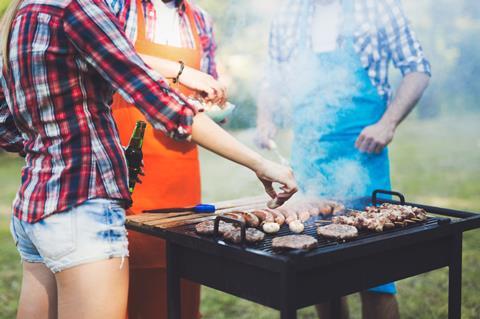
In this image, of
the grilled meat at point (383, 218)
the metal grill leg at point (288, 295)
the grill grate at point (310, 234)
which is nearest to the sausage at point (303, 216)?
the grill grate at point (310, 234)

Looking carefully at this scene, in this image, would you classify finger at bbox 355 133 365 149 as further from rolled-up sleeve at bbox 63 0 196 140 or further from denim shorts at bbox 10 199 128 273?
denim shorts at bbox 10 199 128 273

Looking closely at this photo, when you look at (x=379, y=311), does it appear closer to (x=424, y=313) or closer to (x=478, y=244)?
(x=424, y=313)

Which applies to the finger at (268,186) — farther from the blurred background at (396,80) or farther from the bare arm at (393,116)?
the bare arm at (393,116)

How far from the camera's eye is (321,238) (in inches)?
87.6

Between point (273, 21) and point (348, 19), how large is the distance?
1.66ft

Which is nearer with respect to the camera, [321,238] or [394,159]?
[321,238]

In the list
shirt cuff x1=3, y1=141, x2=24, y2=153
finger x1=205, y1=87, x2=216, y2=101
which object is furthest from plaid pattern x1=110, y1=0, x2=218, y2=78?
shirt cuff x1=3, y1=141, x2=24, y2=153

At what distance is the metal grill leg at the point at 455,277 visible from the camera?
2457mm

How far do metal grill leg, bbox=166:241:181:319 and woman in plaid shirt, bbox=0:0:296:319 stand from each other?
0.38 meters

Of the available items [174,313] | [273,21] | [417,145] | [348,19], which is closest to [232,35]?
[273,21]

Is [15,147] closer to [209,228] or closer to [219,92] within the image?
[209,228]

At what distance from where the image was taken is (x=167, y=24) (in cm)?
285

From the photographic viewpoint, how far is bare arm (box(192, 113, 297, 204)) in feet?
6.49

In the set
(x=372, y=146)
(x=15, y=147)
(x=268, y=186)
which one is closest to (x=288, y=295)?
(x=268, y=186)
